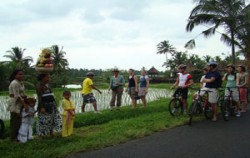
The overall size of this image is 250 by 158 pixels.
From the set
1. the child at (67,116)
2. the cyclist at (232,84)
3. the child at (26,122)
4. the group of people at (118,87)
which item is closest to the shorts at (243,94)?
the cyclist at (232,84)

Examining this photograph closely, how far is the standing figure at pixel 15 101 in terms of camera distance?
6.82m

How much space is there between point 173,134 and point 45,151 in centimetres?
315

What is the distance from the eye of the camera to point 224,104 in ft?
31.7

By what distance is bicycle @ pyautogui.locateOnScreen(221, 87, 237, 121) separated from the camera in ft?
31.0

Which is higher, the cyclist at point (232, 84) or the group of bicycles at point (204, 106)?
the cyclist at point (232, 84)

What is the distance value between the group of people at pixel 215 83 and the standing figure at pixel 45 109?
4.56m

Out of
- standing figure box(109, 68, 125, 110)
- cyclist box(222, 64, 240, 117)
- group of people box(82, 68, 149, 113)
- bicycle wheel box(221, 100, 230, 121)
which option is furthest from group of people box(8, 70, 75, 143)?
cyclist box(222, 64, 240, 117)

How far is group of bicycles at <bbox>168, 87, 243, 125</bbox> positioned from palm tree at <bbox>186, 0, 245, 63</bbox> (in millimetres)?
9888

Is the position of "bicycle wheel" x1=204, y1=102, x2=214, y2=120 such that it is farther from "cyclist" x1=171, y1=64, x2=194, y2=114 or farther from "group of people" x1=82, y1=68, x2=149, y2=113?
"group of people" x1=82, y1=68, x2=149, y2=113

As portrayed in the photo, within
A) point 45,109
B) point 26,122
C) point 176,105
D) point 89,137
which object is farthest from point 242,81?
point 26,122

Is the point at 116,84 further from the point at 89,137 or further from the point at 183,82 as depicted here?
the point at 89,137

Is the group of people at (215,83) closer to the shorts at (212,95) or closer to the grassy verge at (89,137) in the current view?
the shorts at (212,95)

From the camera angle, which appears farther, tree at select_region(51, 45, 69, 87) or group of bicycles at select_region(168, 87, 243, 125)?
tree at select_region(51, 45, 69, 87)

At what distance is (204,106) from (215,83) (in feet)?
2.62
